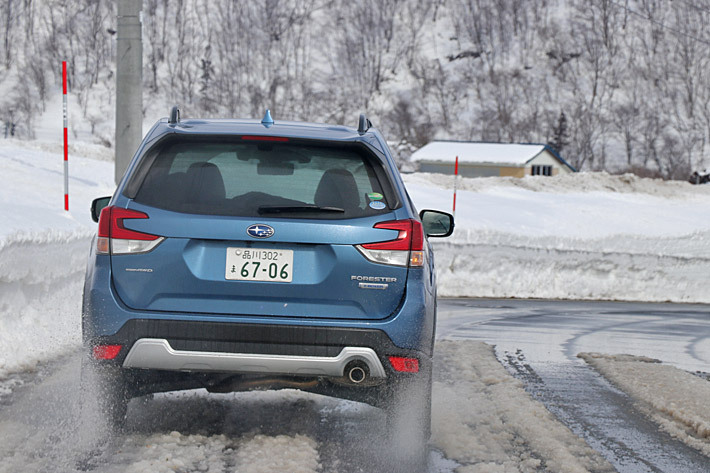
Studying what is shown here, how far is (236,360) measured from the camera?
4312 mm

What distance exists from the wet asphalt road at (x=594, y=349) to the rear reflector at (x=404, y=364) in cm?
124

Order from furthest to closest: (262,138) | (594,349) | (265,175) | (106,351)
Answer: (594,349), (265,175), (262,138), (106,351)

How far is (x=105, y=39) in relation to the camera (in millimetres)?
109625

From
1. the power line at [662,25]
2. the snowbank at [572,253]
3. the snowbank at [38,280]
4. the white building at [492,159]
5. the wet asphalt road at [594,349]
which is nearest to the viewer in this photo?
the wet asphalt road at [594,349]

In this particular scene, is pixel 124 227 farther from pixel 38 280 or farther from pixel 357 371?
pixel 38 280

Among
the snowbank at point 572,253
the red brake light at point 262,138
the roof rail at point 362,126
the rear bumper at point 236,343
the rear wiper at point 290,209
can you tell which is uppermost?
the roof rail at point 362,126

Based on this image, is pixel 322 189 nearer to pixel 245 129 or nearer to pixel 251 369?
pixel 245 129

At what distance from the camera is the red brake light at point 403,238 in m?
4.40

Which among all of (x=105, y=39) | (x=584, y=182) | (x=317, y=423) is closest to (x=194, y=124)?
(x=317, y=423)

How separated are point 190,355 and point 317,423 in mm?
1391

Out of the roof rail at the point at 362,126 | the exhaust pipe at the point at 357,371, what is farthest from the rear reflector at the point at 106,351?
the roof rail at the point at 362,126

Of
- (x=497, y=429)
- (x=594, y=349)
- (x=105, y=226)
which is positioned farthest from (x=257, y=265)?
(x=594, y=349)

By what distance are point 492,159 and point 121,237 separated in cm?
7912

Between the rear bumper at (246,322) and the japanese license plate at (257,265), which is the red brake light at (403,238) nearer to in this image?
the rear bumper at (246,322)
